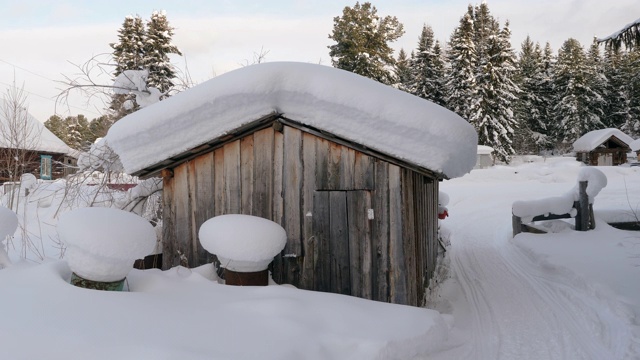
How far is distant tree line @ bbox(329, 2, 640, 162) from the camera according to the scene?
115ft

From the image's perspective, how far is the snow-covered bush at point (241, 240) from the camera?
516 cm

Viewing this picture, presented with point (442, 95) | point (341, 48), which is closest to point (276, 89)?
point (341, 48)

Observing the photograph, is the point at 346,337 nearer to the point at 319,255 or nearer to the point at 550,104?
the point at 319,255

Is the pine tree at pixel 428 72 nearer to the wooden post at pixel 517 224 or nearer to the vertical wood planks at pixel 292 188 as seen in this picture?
the wooden post at pixel 517 224

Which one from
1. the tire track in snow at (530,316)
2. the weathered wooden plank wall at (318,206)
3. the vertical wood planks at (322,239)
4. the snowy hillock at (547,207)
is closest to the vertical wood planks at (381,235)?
the weathered wooden plank wall at (318,206)

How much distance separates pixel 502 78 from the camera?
40500mm

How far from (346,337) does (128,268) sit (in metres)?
2.35

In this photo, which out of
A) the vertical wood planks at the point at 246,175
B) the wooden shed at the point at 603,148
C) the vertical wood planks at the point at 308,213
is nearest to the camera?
the vertical wood planks at the point at 308,213

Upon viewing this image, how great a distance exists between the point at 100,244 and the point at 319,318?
232 centimetres

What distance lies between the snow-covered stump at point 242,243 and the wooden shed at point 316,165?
88 centimetres

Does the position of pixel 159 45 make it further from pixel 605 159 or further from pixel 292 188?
pixel 605 159

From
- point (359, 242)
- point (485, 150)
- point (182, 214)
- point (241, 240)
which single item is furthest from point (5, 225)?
point (485, 150)

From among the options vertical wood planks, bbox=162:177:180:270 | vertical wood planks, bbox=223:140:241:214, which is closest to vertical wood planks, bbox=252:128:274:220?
vertical wood planks, bbox=223:140:241:214

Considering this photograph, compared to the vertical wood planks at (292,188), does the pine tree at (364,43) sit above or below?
above
